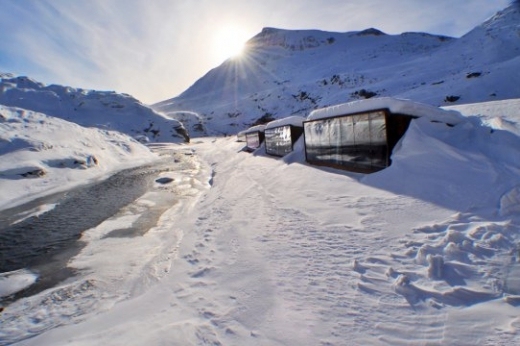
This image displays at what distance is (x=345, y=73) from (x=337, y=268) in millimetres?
68528

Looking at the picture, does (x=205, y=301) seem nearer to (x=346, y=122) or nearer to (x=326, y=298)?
(x=326, y=298)

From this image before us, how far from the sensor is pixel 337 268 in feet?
13.4

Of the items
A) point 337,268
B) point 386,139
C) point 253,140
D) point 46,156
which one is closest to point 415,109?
point 386,139

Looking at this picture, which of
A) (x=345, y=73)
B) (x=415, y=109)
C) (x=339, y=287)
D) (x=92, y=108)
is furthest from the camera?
(x=345, y=73)

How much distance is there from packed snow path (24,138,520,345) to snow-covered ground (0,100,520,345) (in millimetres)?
18

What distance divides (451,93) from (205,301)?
1149 inches

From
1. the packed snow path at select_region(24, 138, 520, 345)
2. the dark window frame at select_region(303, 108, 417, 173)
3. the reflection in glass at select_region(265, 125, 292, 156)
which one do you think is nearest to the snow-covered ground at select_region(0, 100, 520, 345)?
the packed snow path at select_region(24, 138, 520, 345)

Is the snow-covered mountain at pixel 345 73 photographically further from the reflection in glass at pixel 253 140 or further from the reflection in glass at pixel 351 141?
the reflection in glass at pixel 351 141

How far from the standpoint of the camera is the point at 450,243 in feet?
13.1

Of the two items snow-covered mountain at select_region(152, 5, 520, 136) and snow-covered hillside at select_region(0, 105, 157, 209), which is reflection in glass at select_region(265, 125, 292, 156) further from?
snow-covered mountain at select_region(152, 5, 520, 136)

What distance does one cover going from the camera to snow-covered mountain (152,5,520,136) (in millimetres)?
27772

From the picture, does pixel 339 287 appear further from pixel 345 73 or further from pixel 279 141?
pixel 345 73

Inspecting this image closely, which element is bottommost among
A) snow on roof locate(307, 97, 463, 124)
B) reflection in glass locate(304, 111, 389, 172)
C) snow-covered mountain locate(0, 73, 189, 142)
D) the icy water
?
the icy water

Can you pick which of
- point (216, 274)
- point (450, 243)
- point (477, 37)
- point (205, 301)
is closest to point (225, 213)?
point (216, 274)
